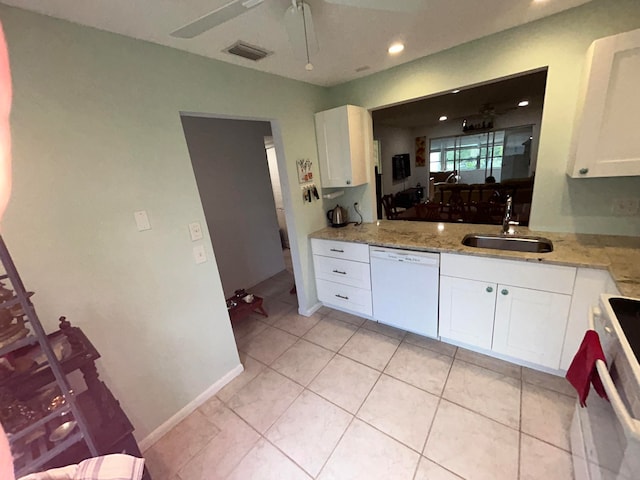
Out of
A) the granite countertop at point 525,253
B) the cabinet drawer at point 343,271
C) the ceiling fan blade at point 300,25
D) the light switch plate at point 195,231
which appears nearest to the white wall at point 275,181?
the cabinet drawer at point 343,271

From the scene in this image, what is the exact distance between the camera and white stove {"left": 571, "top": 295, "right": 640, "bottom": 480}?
0.79 meters

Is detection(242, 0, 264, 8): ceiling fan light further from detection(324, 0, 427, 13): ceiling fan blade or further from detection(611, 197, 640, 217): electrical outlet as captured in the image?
detection(611, 197, 640, 217): electrical outlet

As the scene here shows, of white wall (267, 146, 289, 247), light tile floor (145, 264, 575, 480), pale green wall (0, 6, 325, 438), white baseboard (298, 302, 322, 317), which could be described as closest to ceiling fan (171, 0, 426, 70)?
pale green wall (0, 6, 325, 438)

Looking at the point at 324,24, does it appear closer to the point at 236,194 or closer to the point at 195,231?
the point at 195,231

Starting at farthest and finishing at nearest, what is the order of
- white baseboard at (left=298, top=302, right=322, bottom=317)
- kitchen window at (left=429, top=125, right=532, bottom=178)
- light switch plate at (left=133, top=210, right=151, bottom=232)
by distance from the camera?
1. kitchen window at (left=429, top=125, right=532, bottom=178)
2. white baseboard at (left=298, top=302, right=322, bottom=317)
3. light switch plate at (left=133, top=210, right=151, bottom=232)

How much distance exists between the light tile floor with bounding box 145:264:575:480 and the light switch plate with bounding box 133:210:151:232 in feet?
4.33

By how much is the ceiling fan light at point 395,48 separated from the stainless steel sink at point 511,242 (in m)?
1.53

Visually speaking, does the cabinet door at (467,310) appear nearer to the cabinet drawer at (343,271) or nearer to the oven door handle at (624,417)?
the cabinet drawer at (343,271)

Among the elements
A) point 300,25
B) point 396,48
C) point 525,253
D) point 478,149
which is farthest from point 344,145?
point 478,149

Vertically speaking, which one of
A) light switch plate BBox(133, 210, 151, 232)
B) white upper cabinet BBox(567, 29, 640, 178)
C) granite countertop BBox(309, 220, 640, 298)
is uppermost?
white upper cabinet BBox(567, 29, 640, 178)

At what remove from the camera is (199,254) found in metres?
1.81

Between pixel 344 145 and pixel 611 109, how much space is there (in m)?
1.75

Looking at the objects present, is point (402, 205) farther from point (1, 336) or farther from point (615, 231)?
point (1, 336)

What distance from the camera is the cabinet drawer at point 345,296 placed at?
2.52 m
